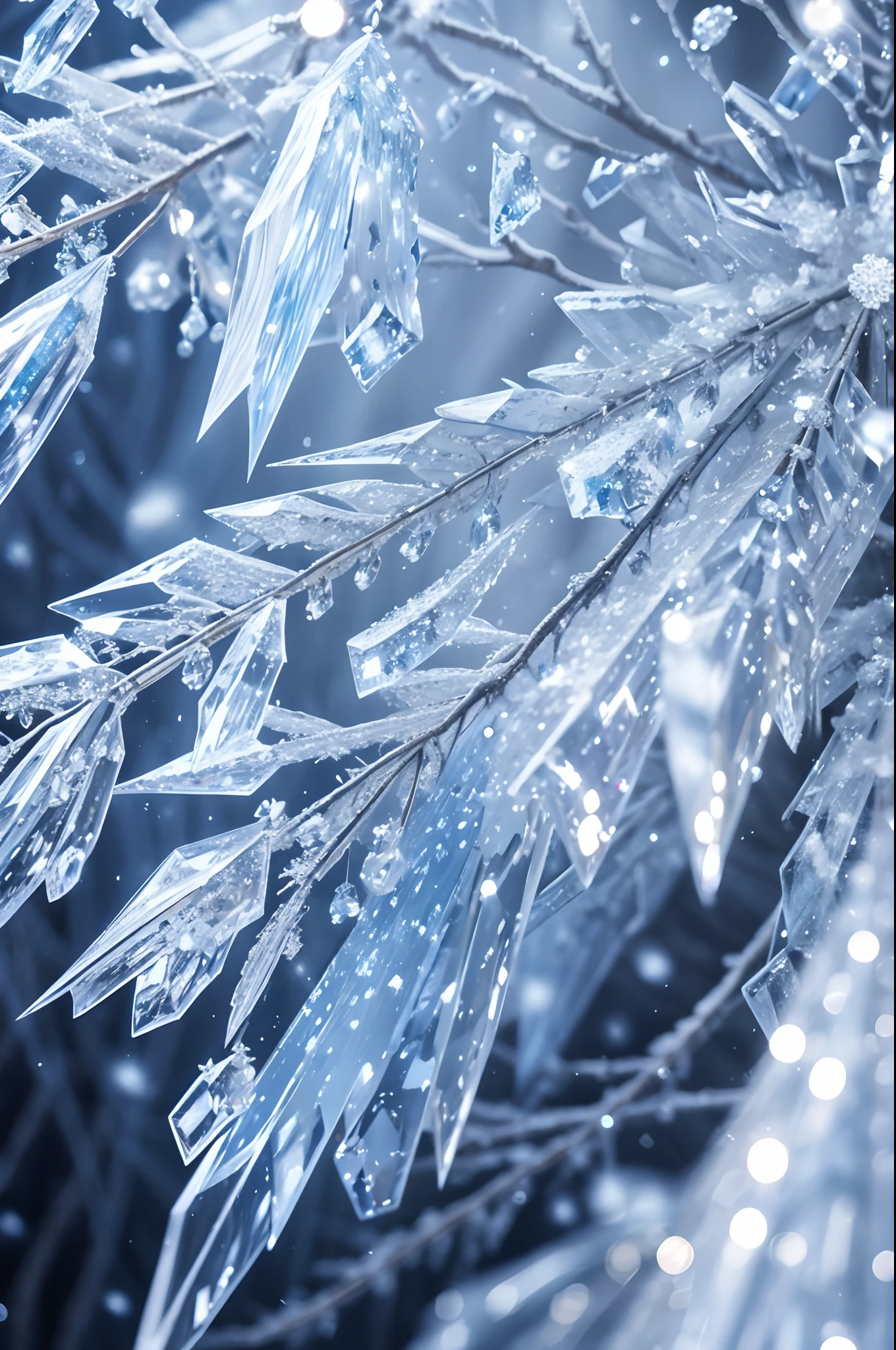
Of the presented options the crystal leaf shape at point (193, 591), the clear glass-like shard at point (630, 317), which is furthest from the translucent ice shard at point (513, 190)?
the crystal leaf shape at point (193, 591)

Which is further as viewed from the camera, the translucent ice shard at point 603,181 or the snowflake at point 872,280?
the translucent ice shard at point 603,181

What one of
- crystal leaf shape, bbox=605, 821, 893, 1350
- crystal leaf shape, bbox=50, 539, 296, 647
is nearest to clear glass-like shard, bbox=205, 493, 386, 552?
crystal leaf shape, bbox=50, 539, 296, 647

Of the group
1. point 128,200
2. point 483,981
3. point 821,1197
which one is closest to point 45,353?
point 128,200

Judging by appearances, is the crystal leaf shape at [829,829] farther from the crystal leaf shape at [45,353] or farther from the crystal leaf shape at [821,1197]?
the crystal leaf shape at [45,353]

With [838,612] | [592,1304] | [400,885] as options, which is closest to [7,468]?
[400,885]

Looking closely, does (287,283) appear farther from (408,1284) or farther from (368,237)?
(408,1284)

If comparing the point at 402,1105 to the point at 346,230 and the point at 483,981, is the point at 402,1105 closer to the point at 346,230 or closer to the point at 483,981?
the point at 483,981

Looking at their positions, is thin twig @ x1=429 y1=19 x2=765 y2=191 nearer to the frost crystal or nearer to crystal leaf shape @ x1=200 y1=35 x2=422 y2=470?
the frost crystal
